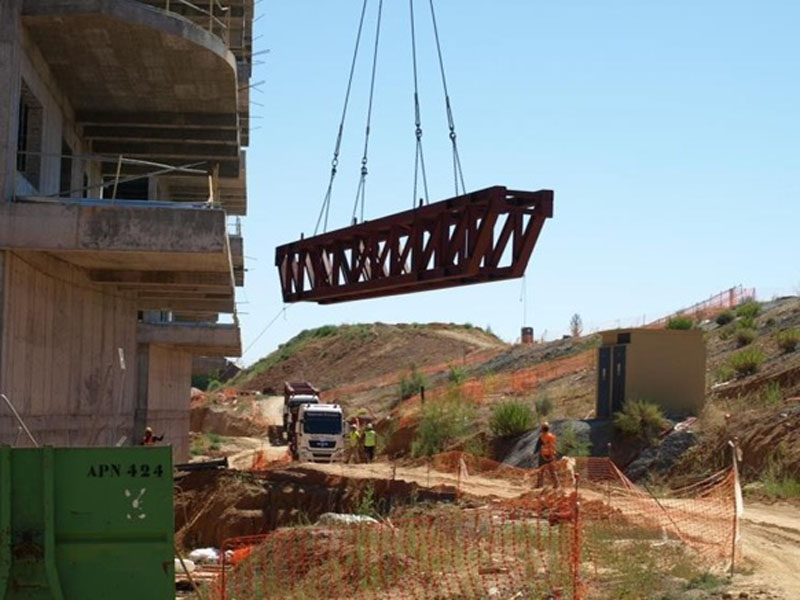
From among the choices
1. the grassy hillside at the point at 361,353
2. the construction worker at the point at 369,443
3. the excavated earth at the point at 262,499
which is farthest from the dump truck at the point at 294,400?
the grassy hillside at the point at 361,353

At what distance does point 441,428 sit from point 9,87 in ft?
85.5

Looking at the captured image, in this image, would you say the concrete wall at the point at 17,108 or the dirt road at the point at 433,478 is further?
the dirt road at the point at 433,478

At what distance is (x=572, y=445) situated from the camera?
34.6 m

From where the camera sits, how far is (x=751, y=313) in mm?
55656

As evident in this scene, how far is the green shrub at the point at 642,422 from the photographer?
33969 millimetres

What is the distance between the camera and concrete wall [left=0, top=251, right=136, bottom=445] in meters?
18.1

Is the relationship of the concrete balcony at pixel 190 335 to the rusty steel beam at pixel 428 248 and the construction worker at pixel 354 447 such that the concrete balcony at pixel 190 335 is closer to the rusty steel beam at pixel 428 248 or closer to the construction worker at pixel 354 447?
the construction worker at pixel 354 447

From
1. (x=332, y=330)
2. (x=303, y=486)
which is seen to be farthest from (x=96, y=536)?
(x=332, y=330)

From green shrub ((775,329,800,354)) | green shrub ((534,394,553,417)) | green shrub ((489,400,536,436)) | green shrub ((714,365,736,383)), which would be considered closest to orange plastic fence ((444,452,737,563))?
green shrub ((489,400,536,436))

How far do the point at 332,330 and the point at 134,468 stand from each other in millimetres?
130412

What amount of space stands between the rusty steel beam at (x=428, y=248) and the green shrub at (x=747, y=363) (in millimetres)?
21548

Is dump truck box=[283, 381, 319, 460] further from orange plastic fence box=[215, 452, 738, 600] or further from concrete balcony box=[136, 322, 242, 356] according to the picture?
orange plastic fence box=[215, 452, 738, 600]

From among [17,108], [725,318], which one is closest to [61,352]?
[17,108]

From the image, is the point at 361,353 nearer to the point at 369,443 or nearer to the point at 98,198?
the point at 369,443
